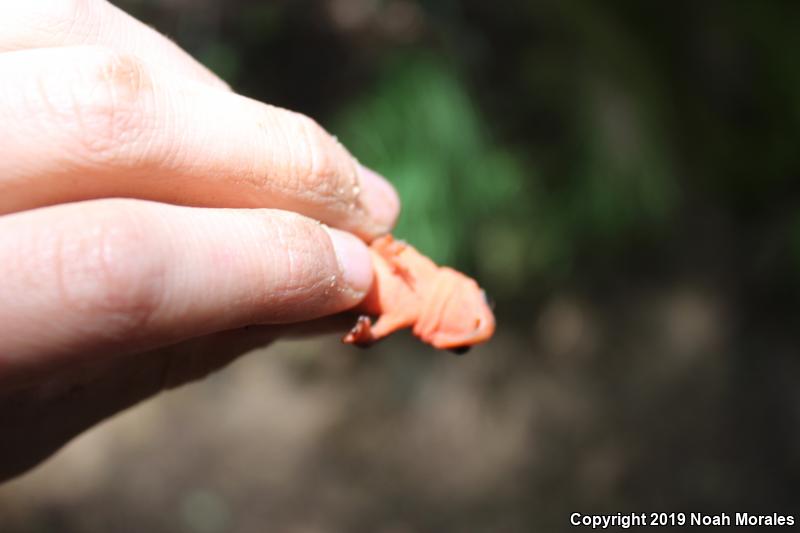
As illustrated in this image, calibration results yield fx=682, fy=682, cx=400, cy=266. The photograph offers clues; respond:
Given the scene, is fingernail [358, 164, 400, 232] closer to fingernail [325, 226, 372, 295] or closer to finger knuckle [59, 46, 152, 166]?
fingernail [325, 226, 372, 295]

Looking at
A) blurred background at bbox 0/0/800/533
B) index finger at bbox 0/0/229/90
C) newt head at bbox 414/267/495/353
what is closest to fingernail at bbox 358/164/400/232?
newt head at bbox 414/267/495/353

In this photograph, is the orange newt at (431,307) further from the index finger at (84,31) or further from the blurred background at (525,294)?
the blurred background at (525,294)

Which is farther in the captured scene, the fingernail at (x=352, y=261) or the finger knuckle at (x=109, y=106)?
the fingernail at (x=352, y=261)

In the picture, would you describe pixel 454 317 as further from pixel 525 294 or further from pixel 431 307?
pixel 525 294

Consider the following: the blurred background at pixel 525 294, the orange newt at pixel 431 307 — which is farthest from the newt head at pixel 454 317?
the blurred background at pixel 525 294

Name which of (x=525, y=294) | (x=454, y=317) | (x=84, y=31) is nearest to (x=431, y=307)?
(x=454, y=317)

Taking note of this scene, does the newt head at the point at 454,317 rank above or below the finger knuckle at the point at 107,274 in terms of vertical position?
above

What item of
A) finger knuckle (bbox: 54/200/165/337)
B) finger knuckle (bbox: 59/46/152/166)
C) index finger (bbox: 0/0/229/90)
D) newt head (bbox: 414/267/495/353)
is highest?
index finger (bbox: 0/0/229/90)
